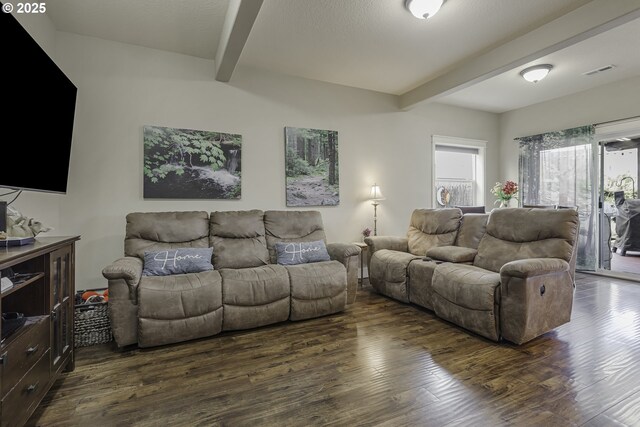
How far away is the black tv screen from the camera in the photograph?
1.54m

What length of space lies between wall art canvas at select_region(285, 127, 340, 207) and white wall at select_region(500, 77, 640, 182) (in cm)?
352

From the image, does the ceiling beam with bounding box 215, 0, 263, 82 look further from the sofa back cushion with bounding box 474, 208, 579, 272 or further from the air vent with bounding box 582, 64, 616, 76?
the air vent with bounding box 582, 64, 616, 76

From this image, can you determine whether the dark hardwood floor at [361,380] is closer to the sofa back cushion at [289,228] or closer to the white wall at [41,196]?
the sofa back cushion at [289,228]

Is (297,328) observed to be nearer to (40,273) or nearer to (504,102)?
(40,273)

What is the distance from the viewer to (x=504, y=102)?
5152mm

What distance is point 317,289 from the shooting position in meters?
2.85

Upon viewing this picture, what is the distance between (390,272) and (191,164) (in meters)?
2.49

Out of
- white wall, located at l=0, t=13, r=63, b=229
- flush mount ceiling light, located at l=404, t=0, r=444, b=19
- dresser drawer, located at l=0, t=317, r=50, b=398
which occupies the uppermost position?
flush mount ceiling light, located at l=404, t=0, r=444, b=19

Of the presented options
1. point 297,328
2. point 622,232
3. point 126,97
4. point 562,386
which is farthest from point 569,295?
point 126,97

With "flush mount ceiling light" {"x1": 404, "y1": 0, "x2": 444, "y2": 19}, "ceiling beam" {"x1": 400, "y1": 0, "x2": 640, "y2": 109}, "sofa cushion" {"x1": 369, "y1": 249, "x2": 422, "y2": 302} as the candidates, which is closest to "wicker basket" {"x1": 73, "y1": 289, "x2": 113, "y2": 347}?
"sofa cushion" {"x1": 369, "y1": 249, "x2": 422, "y2": 302}

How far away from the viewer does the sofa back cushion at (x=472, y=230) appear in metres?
3.28

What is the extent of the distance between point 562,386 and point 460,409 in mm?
712

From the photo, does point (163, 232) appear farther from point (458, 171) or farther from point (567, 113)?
point (567, 113)

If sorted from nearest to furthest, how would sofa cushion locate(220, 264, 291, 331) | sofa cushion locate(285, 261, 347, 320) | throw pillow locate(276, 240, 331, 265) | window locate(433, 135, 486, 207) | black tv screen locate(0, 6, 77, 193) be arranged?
1. black tv screen locate(0, 6, 77, 193)
2. sofa cushion locate(220, 264, 291, 331)
3. sofa cushion locate(285, 261, 347, 320)
4. throw pillow locate(276, 240, 331, 265)
5. window locate(433, 135, 486, 207)
